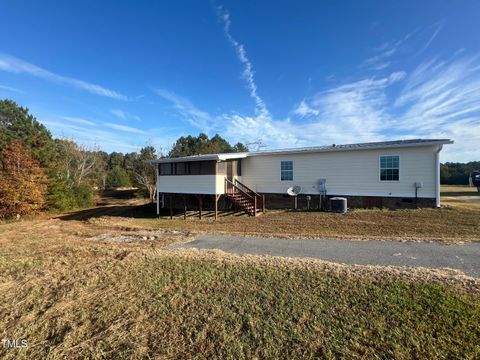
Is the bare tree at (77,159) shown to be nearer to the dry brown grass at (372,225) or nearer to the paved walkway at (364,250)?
the dry brown grass at (372,225)

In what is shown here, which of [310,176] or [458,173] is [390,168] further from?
[458,173]

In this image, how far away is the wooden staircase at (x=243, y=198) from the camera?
531 inches

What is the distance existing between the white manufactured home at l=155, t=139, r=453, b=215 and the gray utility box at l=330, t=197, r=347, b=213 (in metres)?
1.34

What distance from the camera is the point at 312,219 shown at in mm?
10875

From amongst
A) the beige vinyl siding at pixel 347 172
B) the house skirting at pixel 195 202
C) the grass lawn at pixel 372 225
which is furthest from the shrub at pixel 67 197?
the grass lawn at pixel 372 225

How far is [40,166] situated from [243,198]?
17057 millimetres

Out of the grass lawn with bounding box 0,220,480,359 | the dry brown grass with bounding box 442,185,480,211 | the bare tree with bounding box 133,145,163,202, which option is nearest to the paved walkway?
the grass lawn with bounding box 0,220,480,359

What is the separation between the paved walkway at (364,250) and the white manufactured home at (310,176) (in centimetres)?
539

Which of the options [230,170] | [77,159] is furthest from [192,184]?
[77,159]

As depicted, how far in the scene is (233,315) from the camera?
3.41 metres

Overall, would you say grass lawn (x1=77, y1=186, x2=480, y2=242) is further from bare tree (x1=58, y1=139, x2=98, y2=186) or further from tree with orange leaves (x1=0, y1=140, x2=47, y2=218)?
bare tree (x1=58, y1=139, x2=98, y2=186)

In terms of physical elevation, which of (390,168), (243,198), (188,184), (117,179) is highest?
(390,168)

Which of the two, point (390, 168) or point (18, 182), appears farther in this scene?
point (18, 182)

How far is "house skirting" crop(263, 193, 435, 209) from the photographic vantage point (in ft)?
38.2
